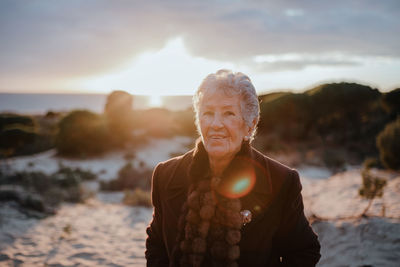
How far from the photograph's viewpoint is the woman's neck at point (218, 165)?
1.99m

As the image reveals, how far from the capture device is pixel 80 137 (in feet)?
55.2

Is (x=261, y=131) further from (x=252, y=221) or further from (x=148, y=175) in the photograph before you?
(x=252, y=221)

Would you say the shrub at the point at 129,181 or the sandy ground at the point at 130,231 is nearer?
the sandy ground at the point at 130,231

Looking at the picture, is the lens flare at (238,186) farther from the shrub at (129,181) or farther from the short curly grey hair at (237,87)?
the shrub at (129,181)

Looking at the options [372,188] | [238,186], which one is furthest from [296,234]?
[372,188]

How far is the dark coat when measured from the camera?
1840 mm

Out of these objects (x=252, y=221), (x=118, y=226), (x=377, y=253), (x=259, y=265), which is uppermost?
(x=252, y=221)

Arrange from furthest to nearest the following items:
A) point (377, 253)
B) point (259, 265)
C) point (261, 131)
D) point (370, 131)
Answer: point (261, 131) → point (370, 131) → point (377, 253) → point (259, 265)

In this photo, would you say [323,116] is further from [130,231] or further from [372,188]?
[130,231]

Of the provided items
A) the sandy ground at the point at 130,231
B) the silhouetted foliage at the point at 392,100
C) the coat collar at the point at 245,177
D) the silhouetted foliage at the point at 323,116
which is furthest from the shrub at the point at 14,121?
the silhouetted foliage at the point at 392,100

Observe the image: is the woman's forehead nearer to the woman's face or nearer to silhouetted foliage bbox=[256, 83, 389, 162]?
the woman's face

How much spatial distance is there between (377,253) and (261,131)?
16.5m

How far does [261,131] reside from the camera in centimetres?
1989

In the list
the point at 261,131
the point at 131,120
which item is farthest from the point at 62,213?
the point at 261,131
